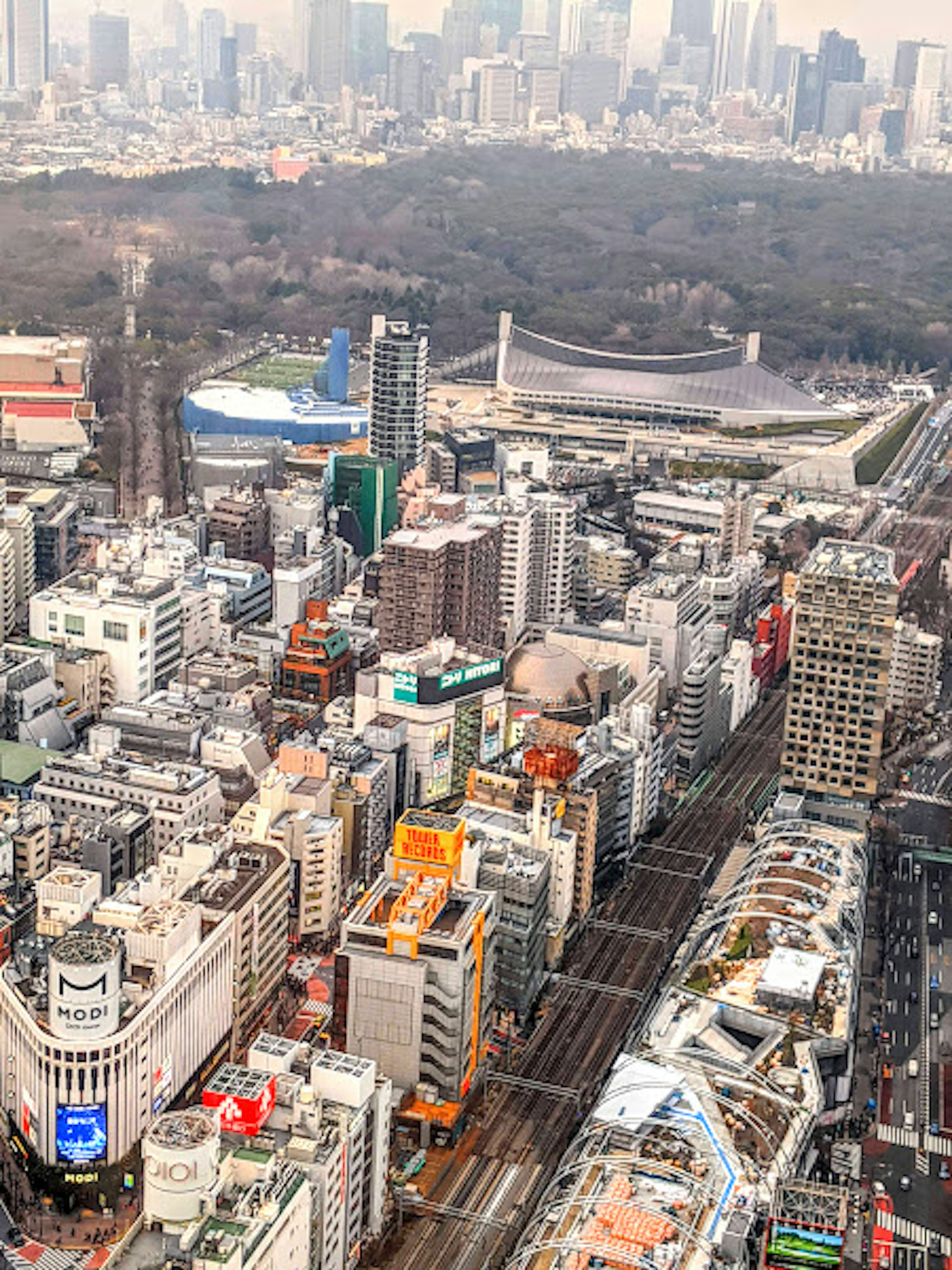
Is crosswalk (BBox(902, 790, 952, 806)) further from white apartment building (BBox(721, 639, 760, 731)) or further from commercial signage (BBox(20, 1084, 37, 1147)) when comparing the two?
commercial signage (BBox(20, 1084, 37, 1147))

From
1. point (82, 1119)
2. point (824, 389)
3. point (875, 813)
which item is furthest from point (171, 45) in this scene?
point (82, 1119)

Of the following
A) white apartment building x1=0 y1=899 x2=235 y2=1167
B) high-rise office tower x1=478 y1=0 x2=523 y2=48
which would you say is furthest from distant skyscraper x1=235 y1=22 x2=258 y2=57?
white apartment building x1=0 y1=899 x2=235 y2=1167

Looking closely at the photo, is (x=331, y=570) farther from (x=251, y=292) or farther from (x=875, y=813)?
(x=251, y=292)

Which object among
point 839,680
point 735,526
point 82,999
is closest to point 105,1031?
point 82,999

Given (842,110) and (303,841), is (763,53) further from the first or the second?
(303,841)

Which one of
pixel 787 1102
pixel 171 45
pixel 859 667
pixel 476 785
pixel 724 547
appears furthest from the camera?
pixel 171 45

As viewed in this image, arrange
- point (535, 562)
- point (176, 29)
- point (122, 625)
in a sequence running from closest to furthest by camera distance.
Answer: point (122, 625)
point (535, 562)
point (176, 29)

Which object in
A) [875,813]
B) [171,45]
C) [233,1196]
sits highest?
[171,45]
